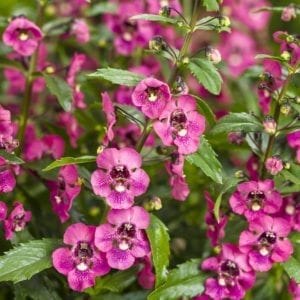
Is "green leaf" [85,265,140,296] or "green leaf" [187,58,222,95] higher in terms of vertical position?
"green leaf" [187,58,222,95]

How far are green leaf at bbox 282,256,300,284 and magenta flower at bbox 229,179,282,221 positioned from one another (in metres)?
0.17

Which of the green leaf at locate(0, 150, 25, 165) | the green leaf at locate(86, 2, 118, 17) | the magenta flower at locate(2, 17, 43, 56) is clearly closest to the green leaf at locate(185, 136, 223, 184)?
the green leaf at locate(0, 150, 25, 165)

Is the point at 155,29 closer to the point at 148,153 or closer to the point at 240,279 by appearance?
the point at 148,153

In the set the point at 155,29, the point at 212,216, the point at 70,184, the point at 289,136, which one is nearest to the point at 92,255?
the point at 70,184

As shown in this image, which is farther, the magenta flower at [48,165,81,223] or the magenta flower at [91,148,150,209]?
the magenta flower at [48,165,81,223]

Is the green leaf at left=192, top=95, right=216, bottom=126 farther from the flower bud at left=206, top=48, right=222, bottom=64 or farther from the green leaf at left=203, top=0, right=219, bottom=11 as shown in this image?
the green leaf at left=203, top=0, right=219, bottom=11

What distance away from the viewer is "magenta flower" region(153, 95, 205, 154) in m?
1.90

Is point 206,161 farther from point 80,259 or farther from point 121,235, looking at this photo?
point 80,259

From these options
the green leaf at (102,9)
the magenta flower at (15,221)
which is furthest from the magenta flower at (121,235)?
the green leaf at (102,9)

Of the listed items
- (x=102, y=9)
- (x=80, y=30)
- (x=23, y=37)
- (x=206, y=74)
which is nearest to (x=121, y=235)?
(x=206, y=74)

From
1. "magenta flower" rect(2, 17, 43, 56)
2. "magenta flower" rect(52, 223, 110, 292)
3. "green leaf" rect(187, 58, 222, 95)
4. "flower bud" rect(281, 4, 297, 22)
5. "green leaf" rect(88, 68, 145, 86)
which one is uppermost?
"flower bud" rect(281, 4, 297, 22)

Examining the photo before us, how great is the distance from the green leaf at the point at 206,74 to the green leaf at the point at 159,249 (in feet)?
1.34

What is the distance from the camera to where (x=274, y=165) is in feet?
6.50

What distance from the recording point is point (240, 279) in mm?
2121
